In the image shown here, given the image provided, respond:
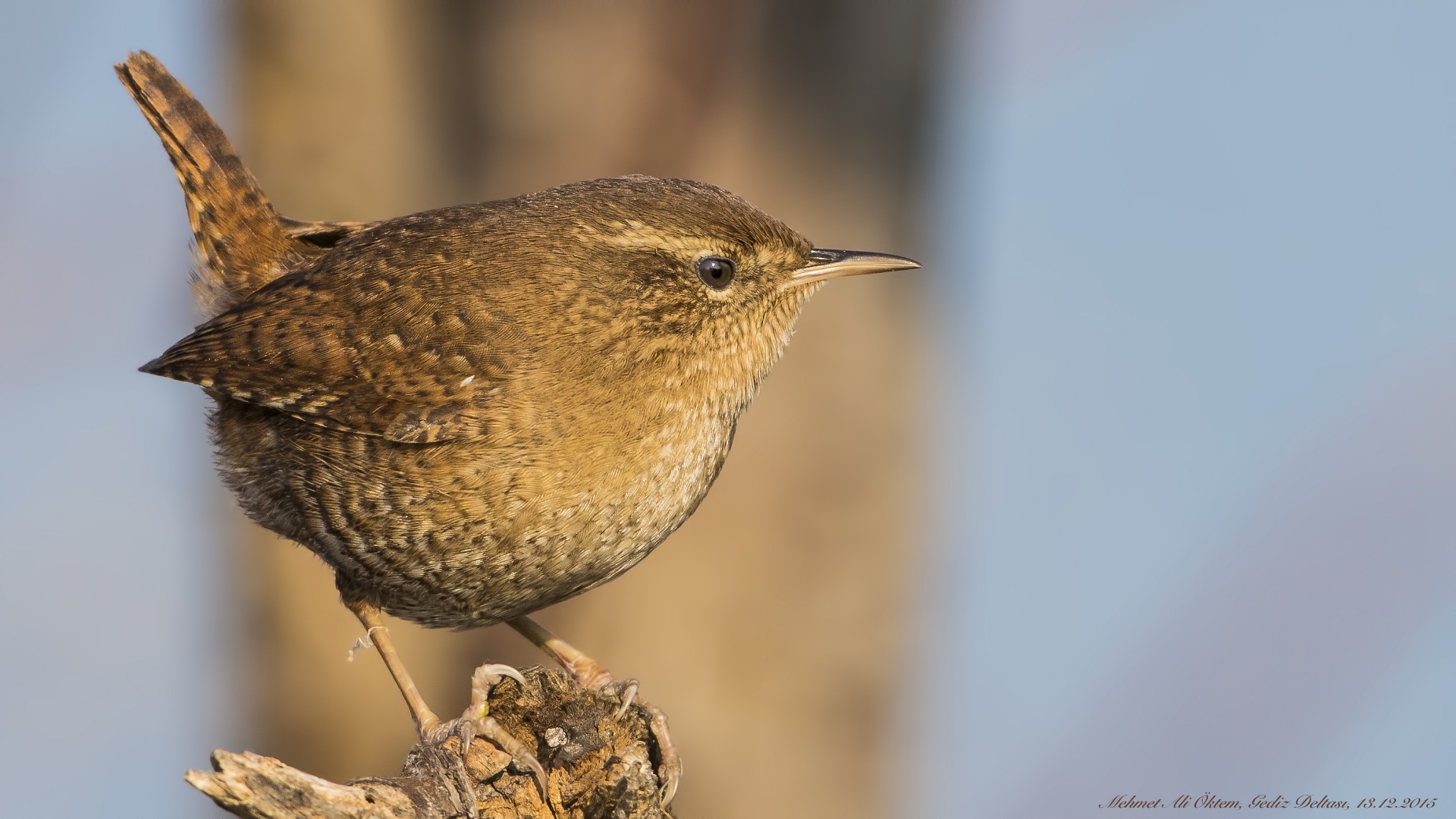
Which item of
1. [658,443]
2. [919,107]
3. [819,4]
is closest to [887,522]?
[919,107]

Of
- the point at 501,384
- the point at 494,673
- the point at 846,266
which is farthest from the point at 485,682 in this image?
the point at 846,266

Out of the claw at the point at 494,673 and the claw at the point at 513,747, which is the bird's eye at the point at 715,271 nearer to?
the claw at the point at 494,673

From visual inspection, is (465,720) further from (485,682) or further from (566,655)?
(566,655)

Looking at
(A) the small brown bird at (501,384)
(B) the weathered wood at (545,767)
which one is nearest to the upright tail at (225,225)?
(A) the small brown bird at (501,384)

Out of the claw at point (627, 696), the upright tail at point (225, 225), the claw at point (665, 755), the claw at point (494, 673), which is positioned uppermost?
the upright tail at point (225, 225)

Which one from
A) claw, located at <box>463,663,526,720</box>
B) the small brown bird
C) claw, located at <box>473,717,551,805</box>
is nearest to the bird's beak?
the small brown bird

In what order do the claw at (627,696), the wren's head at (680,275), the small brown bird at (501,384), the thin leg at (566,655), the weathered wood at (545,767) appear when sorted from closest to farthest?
1. the weathered wood at (545,767)
2. the small brown bird at (501,384)
3. the claw at (627,696)
4. the wren's head at (680,275)
5. the thin leg at (566,655)

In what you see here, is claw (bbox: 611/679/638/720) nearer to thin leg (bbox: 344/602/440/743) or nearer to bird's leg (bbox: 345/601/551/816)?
bird's leg (bbox: 345/601/551/816)
